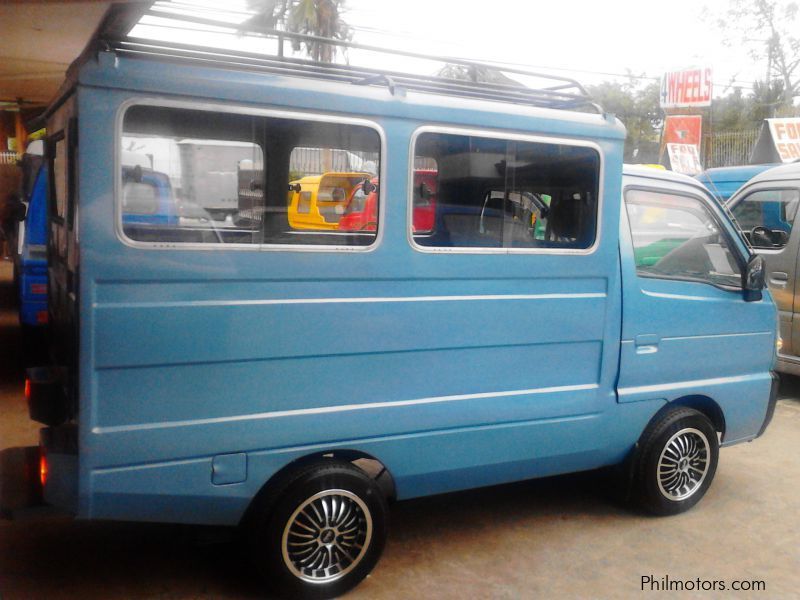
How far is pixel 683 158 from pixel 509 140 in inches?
541

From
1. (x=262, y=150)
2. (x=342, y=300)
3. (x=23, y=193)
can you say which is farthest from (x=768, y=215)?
(x=23, y=193)

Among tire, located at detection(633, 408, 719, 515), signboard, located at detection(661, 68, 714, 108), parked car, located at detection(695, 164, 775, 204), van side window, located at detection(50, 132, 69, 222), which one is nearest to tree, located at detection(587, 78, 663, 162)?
signboard, located at detection(661, 68, 714, 108)

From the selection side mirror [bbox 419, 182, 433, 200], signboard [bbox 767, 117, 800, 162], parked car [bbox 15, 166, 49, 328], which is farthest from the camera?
signboard [bbox 767, 117, 800, 162]

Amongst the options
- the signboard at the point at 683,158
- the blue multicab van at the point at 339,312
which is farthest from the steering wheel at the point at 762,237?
the signboard at the point at 683,158

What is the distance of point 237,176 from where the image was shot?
133 inches

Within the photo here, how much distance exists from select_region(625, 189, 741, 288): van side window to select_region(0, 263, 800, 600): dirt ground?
1.45 m

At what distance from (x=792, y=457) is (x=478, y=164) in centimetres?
379

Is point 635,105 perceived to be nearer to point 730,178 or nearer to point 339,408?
point 730,178

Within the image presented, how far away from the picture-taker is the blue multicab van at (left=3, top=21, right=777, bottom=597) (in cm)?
308

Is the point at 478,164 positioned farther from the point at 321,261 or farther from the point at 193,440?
the point at 193,440

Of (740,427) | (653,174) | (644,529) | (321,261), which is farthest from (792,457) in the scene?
(321,261)

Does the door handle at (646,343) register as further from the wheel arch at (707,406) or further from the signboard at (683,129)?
the signboard at (683,129)

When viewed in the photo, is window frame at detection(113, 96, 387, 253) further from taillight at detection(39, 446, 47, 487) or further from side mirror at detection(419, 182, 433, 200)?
taillight at detection(39, 446, 47, 487)

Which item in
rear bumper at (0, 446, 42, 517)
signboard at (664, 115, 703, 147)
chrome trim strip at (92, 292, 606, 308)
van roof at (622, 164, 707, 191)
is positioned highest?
signboard at (664, 115, 703, 147)
